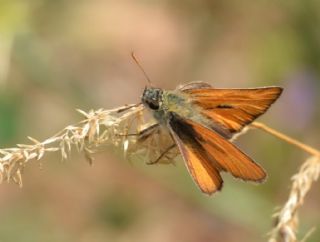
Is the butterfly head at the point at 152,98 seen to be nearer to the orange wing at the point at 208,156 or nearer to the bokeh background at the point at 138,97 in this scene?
the orange wing at the point at 208,156

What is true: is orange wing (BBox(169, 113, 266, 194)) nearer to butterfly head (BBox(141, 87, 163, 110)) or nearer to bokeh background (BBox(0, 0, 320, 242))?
butterfly head (BBox(141, 87, 163, 110))

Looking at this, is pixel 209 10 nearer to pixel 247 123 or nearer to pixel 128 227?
pixel 128 227

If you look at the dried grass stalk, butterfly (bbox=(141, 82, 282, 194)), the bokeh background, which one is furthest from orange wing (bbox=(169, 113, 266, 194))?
the bokeh background

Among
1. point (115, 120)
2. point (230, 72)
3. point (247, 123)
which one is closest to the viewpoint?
point (115, 120)

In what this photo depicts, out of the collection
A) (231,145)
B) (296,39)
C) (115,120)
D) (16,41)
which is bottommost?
(231,145)

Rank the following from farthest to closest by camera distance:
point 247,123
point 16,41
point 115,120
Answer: point 16,41
point 247,123
point 115,120

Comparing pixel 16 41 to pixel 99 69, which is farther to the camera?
pixel 99 69

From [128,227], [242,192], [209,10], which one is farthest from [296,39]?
[128,227]
